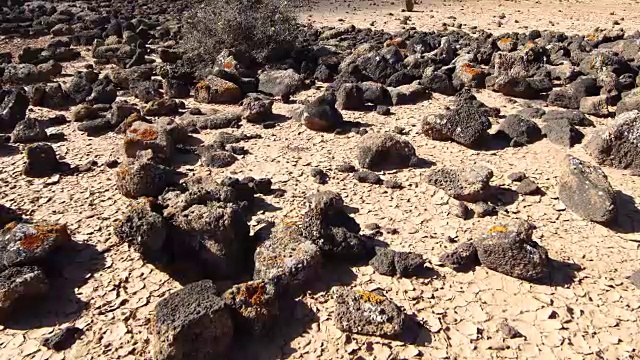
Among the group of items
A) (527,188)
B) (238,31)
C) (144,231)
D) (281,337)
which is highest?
(238,31)

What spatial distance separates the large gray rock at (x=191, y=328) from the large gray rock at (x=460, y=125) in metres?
4.00

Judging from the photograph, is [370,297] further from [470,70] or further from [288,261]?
[470,70]

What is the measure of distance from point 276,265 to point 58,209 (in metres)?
2.66

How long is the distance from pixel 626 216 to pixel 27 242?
5.31m

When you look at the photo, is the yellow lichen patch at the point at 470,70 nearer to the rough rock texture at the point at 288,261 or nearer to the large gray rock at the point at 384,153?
the large gray rock at the point at 384,153

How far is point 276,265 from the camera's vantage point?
418cm

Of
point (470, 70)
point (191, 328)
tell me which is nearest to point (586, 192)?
point (191, 328)

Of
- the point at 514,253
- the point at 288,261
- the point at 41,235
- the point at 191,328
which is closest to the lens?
the point at 191,328

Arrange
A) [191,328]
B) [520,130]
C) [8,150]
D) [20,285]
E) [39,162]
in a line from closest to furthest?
[191,328] < [20,285] < [39,162] < [520,130] < [8,150]

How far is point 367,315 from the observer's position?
378 centimetres

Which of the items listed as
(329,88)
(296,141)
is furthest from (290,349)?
(329,88)

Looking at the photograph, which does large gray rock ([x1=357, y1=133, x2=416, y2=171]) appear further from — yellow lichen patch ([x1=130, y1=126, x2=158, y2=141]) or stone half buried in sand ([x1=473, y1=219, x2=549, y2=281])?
yellow lichen patch ([x1=130, y1=126, x2=158, y2=141])

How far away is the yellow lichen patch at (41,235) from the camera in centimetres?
441

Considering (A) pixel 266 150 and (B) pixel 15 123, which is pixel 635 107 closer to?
(A) pixel 266 150
